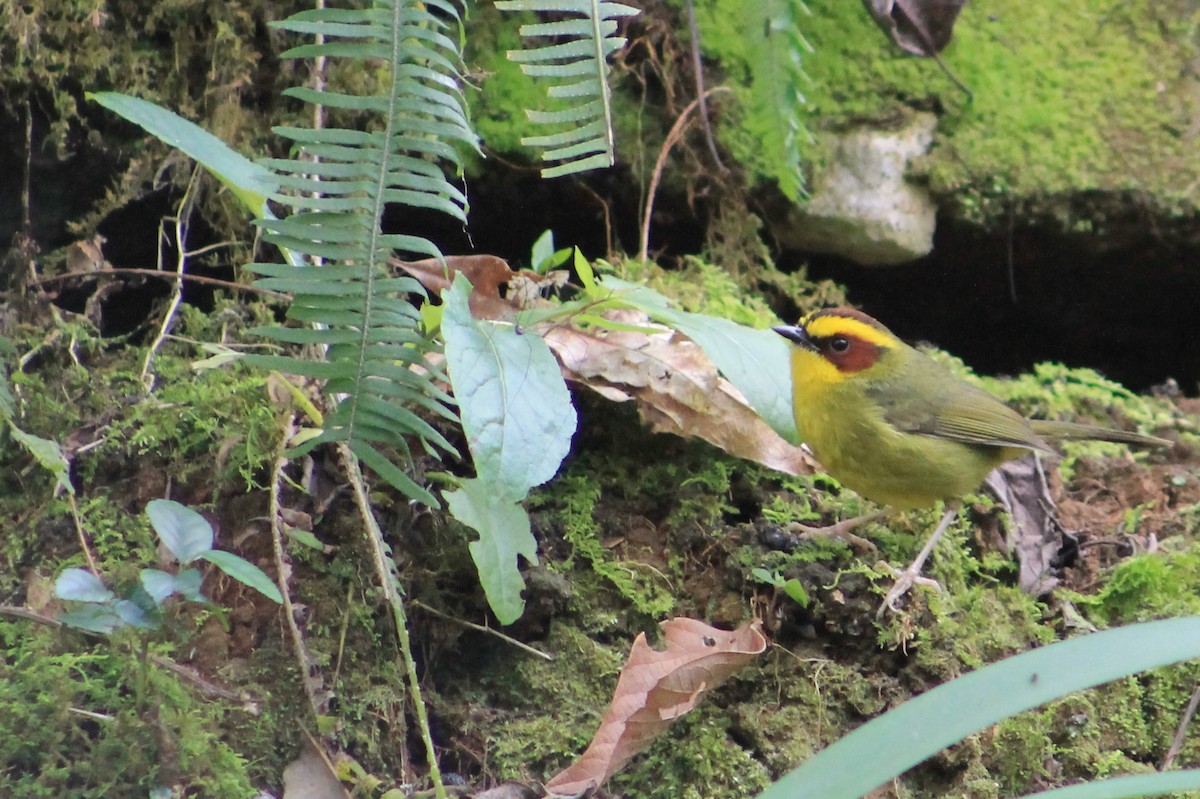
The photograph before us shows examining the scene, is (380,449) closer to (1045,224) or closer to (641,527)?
(641,527)

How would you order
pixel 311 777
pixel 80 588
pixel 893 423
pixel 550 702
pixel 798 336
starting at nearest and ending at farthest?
pixel 80 588 < pixel 311 777 < pixel 550 702 < pixel 893 423 < pixel 798 336

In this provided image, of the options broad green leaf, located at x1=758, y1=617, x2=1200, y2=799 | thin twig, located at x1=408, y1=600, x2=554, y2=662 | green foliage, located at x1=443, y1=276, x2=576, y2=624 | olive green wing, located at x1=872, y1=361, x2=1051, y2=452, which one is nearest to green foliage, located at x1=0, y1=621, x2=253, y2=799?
thin twig, located at x1=408, y1=600, x2=554, y2=662

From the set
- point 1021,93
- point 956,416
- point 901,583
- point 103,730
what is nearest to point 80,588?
point 103,730

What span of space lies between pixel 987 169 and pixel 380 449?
3.24 meters

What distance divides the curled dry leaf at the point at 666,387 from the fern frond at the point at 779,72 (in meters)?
0.81

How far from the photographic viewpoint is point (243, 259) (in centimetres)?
364

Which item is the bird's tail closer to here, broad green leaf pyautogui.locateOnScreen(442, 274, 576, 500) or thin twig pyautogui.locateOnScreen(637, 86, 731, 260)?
thin twig pyautogui.locateOnScreen(637, 86, 731, 260)

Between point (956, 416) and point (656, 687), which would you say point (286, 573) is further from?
point (956, 416)

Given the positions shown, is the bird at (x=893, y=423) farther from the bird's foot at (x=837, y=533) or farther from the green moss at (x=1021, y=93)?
the green moss at (x=1021, y=93)

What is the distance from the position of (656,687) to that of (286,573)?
0.93 metres

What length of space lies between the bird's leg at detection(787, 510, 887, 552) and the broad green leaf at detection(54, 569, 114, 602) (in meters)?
1.79

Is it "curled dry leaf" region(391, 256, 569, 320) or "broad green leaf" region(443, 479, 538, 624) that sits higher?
"curled dry leaf" region(391, 256, 569, 320)

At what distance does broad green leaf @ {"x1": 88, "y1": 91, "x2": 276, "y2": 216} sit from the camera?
2465 mm

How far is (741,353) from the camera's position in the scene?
281 centimetres
